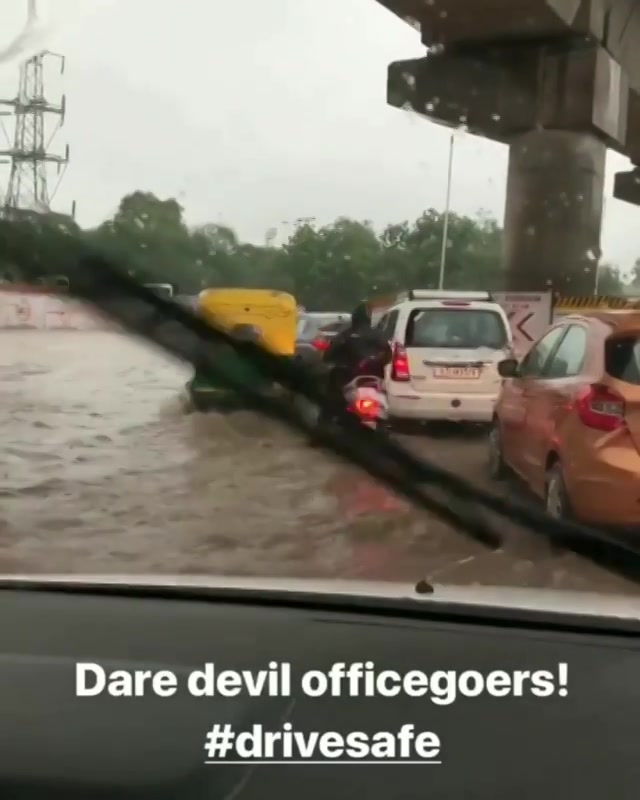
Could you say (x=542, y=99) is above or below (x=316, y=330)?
above

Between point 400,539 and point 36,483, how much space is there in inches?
48.6

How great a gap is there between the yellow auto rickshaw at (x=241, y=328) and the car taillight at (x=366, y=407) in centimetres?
27

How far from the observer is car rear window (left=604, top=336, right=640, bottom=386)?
131 inches

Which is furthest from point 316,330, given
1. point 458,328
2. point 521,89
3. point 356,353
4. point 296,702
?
point 521,89

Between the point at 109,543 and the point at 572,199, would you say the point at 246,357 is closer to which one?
the point at 109,543

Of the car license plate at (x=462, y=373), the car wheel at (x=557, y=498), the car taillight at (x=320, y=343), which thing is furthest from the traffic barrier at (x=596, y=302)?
the car taillight at (x=320, y=343)

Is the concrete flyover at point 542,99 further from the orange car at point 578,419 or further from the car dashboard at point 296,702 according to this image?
the car dashboard at point 296,702

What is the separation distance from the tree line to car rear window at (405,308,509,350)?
0.29 ft

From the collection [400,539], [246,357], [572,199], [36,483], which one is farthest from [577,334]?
[36,483]

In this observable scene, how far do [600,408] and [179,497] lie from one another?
4.53 feet

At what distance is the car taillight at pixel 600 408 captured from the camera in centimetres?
338

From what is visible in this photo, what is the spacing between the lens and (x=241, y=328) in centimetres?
312

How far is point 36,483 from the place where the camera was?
3.83 metres

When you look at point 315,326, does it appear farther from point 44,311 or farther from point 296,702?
point 296,702
